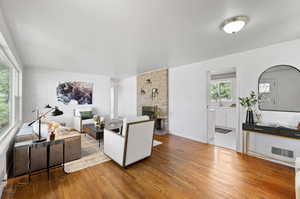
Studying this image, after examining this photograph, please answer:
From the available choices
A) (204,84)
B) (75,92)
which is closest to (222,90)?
(204,84)

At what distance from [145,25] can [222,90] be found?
5.22 meters

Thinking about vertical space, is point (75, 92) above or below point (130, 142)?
above

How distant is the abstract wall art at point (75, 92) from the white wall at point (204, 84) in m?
3.82

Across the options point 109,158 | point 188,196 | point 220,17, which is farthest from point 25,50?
point 188,196

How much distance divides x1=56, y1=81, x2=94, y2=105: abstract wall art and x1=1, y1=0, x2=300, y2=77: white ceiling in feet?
7.80

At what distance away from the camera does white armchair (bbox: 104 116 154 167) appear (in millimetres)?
2338

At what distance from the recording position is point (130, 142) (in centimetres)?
237

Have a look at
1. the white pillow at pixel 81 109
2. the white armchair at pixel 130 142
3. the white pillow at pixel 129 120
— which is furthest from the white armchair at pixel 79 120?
the white pillow at pixel 129 120

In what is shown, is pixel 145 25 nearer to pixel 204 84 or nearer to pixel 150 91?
pixel 204 84

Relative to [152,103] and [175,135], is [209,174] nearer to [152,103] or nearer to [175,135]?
[175,135]

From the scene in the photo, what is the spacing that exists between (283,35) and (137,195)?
3627 mm

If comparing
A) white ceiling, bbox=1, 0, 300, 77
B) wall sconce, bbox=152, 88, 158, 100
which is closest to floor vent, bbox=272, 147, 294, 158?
white ceiling, bbox=1, 0, 300, 77

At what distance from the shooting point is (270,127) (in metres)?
2.49

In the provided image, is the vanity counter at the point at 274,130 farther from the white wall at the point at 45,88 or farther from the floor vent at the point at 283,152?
the white wall at the point at 45,88
